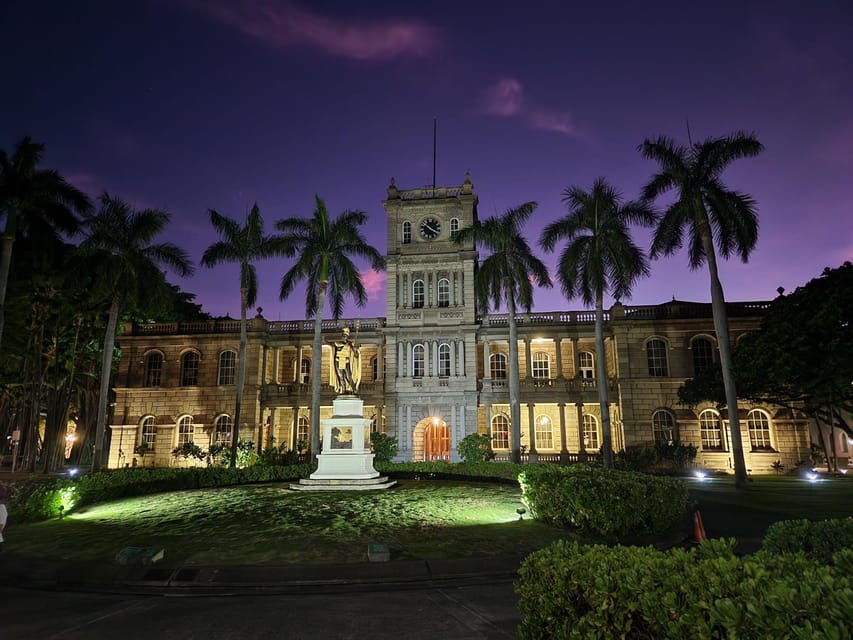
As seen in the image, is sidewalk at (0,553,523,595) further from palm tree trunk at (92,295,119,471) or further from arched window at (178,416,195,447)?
arched window at (178,416,195,447)

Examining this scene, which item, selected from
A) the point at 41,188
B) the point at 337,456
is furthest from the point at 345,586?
the point at 41,188

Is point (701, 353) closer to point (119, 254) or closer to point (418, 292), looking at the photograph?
point (418, 292)

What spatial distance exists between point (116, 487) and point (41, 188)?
15552mm

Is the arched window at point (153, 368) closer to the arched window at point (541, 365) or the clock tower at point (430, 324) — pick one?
the clock tower at point (430, 324)

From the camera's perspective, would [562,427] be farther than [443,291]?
No

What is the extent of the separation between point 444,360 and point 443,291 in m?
5.02

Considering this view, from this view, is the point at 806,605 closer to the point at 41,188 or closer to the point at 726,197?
the point at 726,197

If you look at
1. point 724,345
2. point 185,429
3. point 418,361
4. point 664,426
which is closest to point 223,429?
point 185,429

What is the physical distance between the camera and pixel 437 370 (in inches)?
1395

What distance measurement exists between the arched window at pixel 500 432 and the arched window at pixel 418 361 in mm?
6838

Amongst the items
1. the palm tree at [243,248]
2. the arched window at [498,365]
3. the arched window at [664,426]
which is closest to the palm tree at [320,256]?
the palm tree at [243,248]

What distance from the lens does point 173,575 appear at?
8.09 m

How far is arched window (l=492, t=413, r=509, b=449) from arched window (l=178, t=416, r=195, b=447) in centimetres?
2194

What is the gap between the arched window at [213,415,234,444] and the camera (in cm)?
3678
